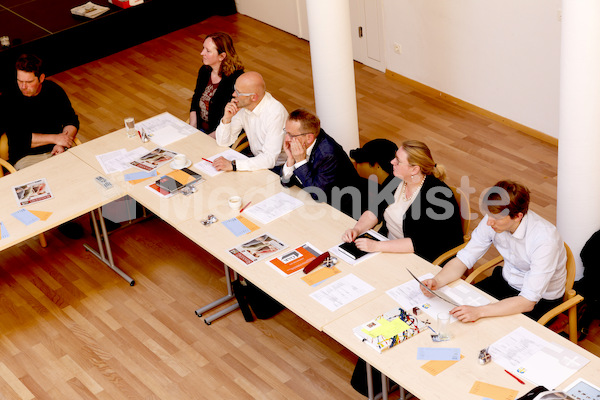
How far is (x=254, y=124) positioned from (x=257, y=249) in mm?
1517

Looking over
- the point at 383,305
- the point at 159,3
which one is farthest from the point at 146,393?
the point at 159,3

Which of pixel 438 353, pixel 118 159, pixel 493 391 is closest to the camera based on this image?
pixel 493 391

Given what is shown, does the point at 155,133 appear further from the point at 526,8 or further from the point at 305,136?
the point at 526,8

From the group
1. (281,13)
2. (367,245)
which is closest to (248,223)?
(367,245)

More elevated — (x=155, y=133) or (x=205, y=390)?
(x=155, y=133)

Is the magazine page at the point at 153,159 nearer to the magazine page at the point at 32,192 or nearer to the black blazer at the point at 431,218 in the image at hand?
the magazine page at the point at 32,192

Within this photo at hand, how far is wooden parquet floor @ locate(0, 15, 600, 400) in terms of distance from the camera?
532 centimetres

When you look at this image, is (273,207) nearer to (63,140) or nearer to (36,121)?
(63,140)

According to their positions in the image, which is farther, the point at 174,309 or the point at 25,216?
the point at 174,309

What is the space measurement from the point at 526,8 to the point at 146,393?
4549mm

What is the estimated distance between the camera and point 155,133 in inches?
263

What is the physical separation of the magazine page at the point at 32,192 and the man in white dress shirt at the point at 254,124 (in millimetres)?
1259

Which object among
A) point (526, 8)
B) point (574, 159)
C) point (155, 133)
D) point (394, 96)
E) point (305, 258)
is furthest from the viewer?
point (394, 96)

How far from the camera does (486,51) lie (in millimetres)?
7660
